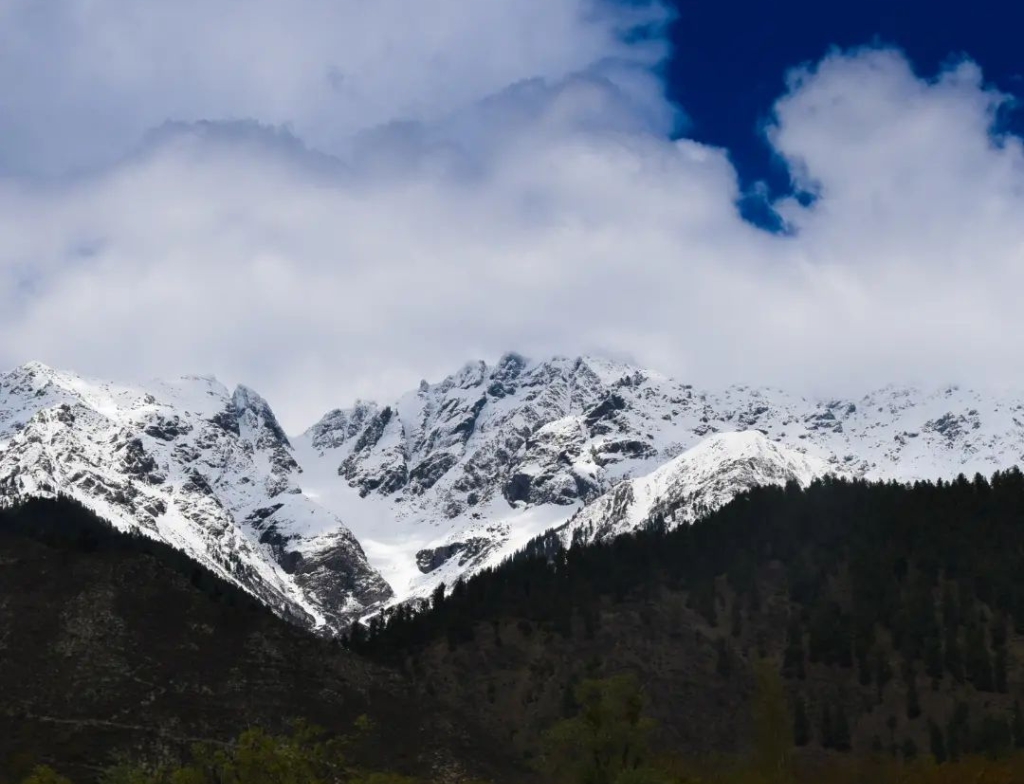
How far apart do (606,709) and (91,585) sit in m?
78.5

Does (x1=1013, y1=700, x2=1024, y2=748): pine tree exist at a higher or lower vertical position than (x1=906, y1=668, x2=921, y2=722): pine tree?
lower

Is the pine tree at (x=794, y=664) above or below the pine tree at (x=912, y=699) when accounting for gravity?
above

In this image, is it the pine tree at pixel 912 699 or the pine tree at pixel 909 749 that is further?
the pine tree at pixel 912 699

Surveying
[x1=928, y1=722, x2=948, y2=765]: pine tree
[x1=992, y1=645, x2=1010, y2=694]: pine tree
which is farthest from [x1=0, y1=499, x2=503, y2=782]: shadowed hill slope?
[x1=992, y1=645, x2=1010, y2=694]: pine tree

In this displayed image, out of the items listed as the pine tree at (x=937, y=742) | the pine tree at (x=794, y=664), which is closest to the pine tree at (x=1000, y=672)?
the pine tree at (x=937, y=742)

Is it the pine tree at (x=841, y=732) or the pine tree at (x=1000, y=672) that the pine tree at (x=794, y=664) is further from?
the pine tree at (x=1000, y=672)

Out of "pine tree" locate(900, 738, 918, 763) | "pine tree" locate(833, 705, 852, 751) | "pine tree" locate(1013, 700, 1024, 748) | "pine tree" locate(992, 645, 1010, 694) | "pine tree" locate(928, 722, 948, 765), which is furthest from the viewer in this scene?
"pine tree" locate(992, 645, 1010, 694)

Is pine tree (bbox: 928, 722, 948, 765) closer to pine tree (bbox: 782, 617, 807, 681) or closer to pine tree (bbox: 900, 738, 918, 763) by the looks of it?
pine tree (bbox: 900, 738, 918, 763)

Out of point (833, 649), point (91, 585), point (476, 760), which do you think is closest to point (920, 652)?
point (833, 649)

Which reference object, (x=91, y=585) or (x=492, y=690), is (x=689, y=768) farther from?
(x=91, y=585)

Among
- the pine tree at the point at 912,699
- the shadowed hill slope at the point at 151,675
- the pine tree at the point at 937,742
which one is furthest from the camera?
the pine tree at the point at 912,699

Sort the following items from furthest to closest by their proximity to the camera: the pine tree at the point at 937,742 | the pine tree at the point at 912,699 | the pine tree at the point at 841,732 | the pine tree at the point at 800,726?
the pine tree at the point at 912,699 → the pine tree at the point at 800,726 → the pine tree at the point at 841,732 → the pine tree at the point at 937,742

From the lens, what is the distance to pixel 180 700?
143375 millimetres

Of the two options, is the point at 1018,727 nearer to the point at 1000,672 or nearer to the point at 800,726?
the point at 1000,672
